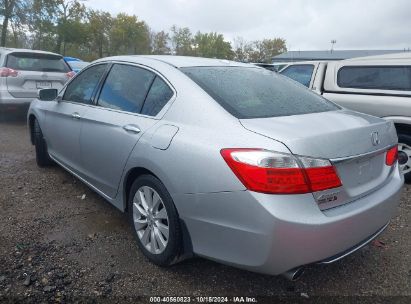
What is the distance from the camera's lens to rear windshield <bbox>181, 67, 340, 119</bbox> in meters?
2.55

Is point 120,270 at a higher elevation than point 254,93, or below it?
below

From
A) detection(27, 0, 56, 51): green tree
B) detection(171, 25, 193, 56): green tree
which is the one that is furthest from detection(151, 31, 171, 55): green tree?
detection(27, 0, 56, 51): green tree

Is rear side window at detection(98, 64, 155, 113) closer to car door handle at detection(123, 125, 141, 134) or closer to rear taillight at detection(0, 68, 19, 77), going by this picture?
car door handle at detection(123, 125, 141, 134)

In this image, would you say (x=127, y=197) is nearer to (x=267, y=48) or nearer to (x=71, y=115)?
(x=71, y=115)

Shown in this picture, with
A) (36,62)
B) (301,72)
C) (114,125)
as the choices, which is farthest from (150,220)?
(36,62)

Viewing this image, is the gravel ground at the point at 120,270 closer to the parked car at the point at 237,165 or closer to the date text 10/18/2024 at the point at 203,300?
the date text 10/18/2024 at the point at 203,300

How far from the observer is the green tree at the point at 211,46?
64.9 meters

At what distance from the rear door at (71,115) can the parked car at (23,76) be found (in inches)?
141

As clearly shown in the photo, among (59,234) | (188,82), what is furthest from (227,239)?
(59,234)

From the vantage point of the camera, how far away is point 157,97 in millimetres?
2859

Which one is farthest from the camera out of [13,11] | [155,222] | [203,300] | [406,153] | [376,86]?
[13,11]

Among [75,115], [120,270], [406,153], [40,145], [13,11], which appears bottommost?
[120,270]

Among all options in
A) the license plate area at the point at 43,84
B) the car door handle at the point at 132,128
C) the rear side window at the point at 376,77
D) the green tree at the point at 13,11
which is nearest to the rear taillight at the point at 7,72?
the license plate area at the point at 43,84

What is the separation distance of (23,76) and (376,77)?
6704 mm
